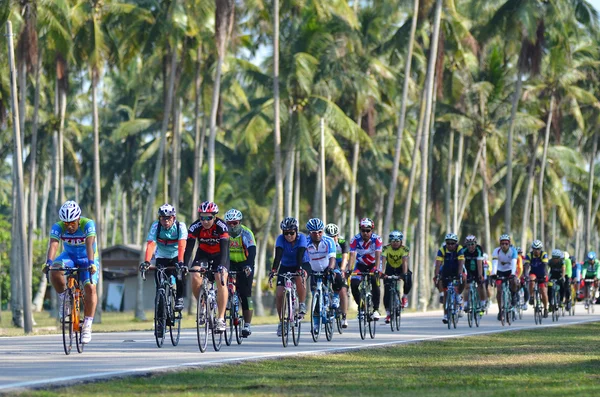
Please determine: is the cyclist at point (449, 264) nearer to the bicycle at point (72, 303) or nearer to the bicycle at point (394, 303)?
the bicycle at point (394, 303)

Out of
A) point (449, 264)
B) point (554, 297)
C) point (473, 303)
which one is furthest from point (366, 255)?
point (554, 297)

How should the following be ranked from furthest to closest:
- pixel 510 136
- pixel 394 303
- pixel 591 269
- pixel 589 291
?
1. pixel 510 136
2. pixel 589 291
3. pixel 591 269
4. pixel 394 303

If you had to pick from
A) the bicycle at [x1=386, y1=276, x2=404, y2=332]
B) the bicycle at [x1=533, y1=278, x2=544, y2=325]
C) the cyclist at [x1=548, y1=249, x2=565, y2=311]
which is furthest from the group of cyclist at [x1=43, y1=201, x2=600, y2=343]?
the cyclist at [x1=548, y1=249, x2=565, y2=311]

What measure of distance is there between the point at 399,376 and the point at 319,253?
6154 mm

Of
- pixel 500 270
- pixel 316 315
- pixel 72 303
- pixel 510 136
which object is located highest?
pixel 510 136

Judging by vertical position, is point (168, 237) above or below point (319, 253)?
above

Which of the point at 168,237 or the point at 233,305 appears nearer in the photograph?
the point at 168,237

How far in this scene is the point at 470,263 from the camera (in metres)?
27.0

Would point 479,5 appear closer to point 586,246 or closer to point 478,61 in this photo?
point 478,61

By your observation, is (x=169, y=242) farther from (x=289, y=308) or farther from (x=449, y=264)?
(x=449, y=264)

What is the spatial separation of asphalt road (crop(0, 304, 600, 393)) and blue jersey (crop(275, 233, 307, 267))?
123 centimetres

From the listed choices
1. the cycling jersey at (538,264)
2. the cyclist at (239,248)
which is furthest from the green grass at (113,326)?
the cyclist at (239,248)

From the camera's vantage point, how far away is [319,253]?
2064cm

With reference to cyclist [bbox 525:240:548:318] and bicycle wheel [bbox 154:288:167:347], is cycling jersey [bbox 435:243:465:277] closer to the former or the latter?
cyclist [bbox 525:240:548:318]
